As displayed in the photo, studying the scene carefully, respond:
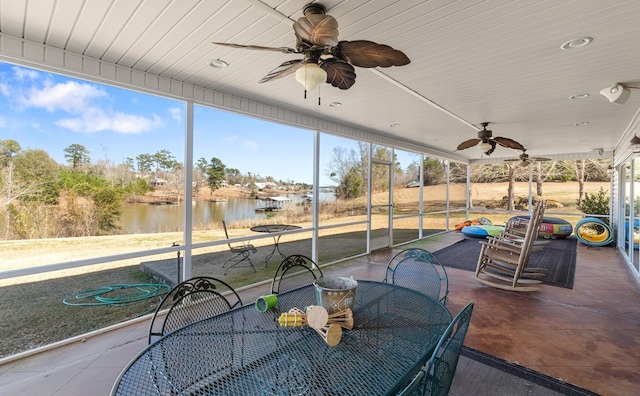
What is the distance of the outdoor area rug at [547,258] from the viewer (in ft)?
15.7

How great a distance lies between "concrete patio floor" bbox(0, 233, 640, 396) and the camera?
2.17m

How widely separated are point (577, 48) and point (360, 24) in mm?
1895

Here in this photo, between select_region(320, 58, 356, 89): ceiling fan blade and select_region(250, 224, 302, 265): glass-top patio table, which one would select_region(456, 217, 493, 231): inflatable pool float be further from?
select_region(320, 58, 356, 89): ceiling fan blade

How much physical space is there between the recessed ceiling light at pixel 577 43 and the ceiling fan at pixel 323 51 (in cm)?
159

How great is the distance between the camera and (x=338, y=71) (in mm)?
2109

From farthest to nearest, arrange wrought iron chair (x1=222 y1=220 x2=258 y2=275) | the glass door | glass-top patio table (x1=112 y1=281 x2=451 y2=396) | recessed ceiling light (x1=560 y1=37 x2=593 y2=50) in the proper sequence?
the glass door < wrought iron chair (x1=222 y1=220 x2=258 y2=275) < recessed ceiling light (x1=560 y1=37 x2=593 y2=50) < glass-top patio table (x1=112 y1=281 x2=451 y2=396)

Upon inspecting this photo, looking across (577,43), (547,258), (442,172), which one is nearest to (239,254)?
(577,43)

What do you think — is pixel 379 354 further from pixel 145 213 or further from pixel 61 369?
pixel 145 213

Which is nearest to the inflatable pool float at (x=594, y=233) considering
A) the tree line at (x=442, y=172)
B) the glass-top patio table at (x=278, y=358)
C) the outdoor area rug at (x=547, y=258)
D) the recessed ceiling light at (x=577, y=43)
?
the outdoor area rug at (x=547, y=258)

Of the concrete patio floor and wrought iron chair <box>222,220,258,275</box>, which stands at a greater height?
wrought iron chair <box>222,220,258,275</box>

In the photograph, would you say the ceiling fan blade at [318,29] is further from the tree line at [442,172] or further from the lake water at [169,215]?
the tree line at [442,172]

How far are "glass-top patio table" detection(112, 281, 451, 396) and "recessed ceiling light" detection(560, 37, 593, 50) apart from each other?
2381 millimetres

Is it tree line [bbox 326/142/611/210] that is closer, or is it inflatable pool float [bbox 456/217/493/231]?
tree line [bbox 326/142/611/210]

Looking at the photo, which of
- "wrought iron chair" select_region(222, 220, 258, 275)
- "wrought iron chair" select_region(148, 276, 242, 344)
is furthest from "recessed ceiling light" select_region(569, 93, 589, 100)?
"wrought iron chair" select_region(222, 220, 258, 275)
